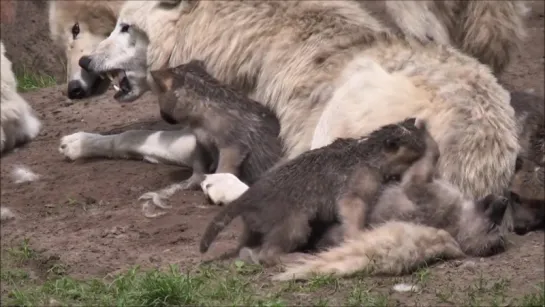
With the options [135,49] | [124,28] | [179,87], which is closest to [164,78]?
[179,87]

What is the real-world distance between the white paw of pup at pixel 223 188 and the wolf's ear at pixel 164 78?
743 millimetres

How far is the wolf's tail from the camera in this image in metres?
7.12

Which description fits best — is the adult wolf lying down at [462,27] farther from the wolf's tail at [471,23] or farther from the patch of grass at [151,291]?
the patch of grass at [151,291]

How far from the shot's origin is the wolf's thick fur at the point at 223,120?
5.98m

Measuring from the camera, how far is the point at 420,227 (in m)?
4.98

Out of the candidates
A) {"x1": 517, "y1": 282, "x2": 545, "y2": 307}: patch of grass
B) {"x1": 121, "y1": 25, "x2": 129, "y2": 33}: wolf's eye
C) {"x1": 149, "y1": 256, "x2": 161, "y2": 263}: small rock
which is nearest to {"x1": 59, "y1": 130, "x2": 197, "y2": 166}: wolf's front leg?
{"x1": 121, "y1": 25, "x2": 129, "y2": 33}: wolf's eye

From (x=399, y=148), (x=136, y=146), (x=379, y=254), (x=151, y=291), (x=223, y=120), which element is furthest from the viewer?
(x=136, y=146)

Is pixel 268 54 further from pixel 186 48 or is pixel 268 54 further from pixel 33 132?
Answer: pixel 33 132

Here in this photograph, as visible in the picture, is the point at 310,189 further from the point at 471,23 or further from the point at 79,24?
the point at 79,24

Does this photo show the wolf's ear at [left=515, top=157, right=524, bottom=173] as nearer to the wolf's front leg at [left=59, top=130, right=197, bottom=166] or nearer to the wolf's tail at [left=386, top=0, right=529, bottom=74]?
the wolf's tail at [left=386, top=0, right=529, bottom=74]

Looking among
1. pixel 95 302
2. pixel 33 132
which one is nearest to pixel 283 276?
pixel 95 302

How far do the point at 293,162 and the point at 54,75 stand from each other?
Result: 5386 mm

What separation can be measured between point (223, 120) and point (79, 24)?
8.37 feet

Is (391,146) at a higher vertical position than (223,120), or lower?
higher
